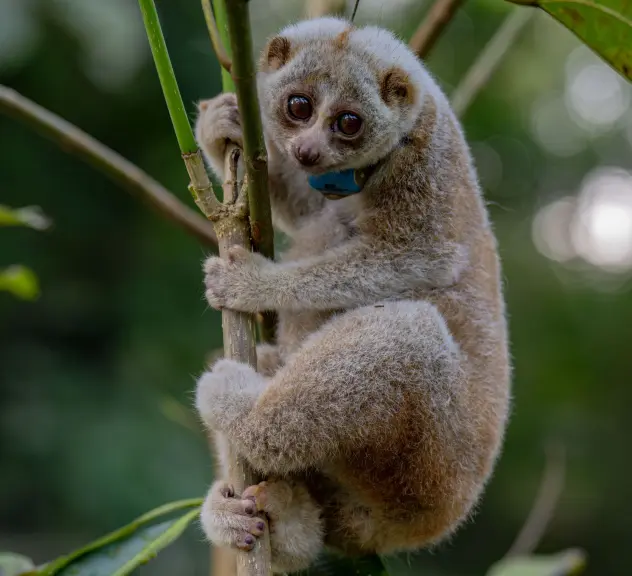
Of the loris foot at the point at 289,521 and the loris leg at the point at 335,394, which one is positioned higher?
the loris leg at the point at 335,394

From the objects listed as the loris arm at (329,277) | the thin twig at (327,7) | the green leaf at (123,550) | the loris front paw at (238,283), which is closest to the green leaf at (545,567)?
the loris arm at (329,277)

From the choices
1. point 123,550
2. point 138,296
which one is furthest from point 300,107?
point 138,296

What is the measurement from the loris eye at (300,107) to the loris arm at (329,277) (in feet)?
1.56

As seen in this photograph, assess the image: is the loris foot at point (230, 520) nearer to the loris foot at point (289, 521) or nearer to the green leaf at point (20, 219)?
the loris foot at point (289, 521)

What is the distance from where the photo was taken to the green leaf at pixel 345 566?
2752 millimetres

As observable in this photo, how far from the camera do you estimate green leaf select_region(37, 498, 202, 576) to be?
2447 millimetres

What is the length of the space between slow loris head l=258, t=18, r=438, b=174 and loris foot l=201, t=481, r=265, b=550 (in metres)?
1.11

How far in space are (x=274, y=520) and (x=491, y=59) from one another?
269 centimetres

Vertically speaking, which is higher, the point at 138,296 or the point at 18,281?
the point at 138,296

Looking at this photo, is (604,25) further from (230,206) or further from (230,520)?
(230,520)

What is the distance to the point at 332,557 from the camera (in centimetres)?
285

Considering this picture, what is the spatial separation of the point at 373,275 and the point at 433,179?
0.44 m

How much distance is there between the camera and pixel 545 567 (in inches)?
114

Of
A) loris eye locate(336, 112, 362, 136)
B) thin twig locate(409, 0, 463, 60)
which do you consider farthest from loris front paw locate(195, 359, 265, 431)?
thin twig locate(409, 0, 463, 60)
